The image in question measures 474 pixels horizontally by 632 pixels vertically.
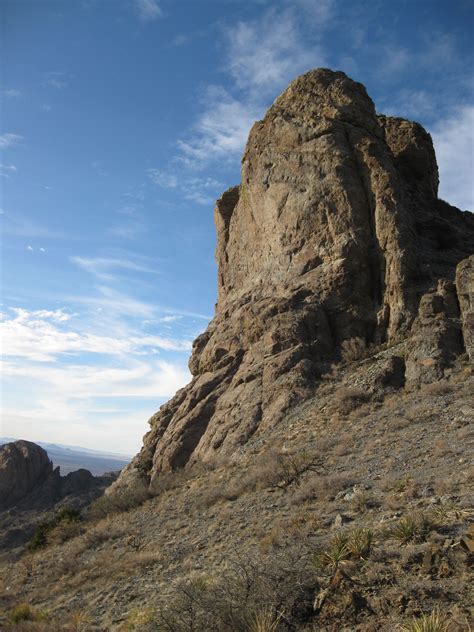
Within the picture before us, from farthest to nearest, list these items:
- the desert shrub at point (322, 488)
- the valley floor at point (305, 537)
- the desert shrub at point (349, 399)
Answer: the desert shrub at point (349, 399) → the desert shrub at point (322, 488) → the valley floor at point (305, 537)

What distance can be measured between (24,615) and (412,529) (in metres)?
9.26

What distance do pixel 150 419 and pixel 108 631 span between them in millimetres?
21841

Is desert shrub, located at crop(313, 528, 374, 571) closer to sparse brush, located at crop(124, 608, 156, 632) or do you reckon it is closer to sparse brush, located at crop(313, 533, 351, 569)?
sparse brush, located at crop(313, 533, 351, 569)

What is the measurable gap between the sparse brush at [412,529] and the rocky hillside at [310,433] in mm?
33

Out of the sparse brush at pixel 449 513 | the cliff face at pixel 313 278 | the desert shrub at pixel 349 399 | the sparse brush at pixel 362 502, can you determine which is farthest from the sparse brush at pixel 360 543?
the cliff face at pixel 313 278

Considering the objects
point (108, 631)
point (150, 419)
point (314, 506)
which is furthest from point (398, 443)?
point (150, 419)

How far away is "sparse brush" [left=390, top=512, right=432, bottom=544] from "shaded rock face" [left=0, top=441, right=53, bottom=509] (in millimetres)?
64001

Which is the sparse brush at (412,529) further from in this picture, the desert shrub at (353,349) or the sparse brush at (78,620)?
the desert shrub at (353,349)

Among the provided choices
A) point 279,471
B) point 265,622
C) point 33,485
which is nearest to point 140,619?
point 265,622

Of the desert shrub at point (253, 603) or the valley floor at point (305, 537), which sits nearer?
the desert shrub at point (253, 603)

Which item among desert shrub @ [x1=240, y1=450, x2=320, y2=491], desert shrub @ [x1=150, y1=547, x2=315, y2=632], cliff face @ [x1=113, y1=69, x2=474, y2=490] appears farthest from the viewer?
cliff face @ [x1=113, y1=69, x2=474, y2=490]

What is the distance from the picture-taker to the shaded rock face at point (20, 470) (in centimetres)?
6079

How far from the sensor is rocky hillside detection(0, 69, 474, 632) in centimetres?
712

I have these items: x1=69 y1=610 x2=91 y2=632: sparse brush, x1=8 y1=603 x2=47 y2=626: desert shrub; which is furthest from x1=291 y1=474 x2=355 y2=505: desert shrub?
x1=8 y1=603 x2=47 y2=626: desert shrub
